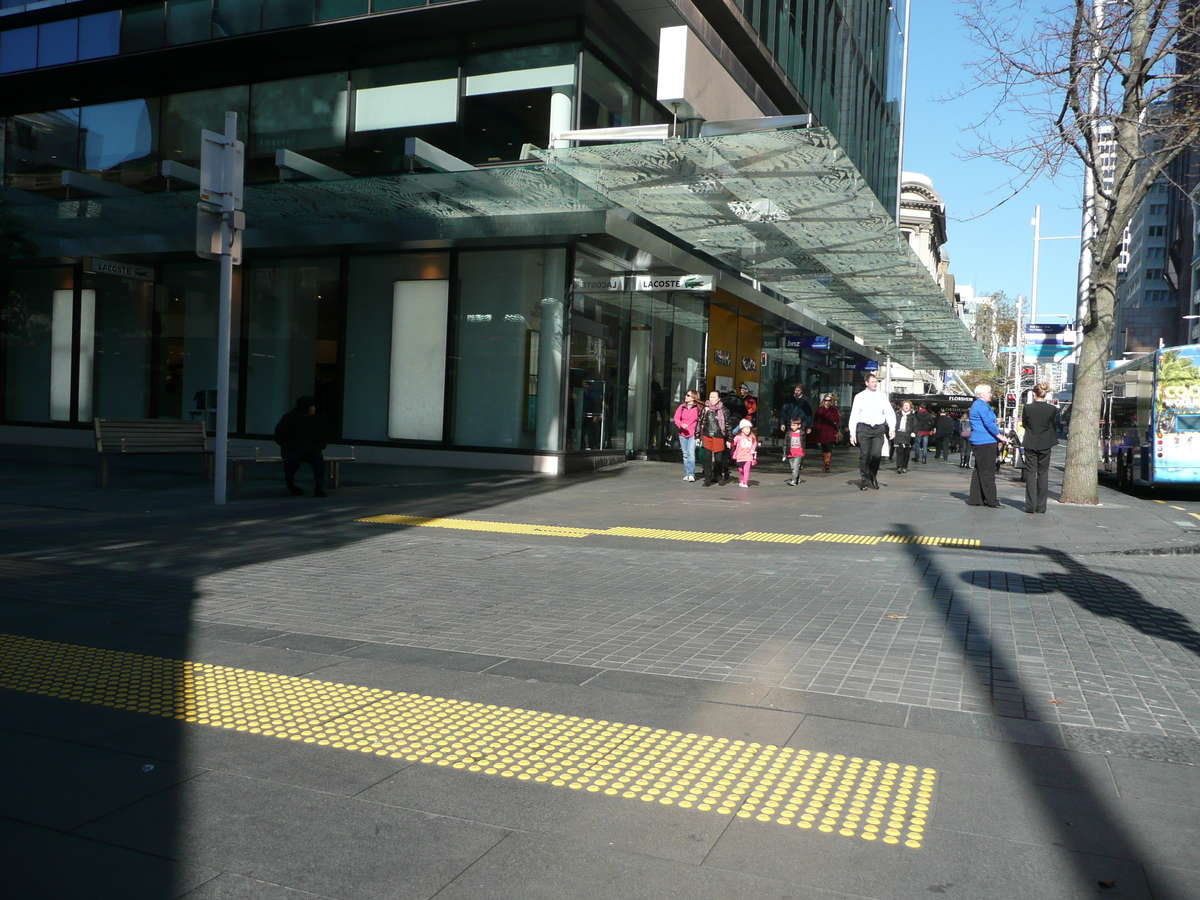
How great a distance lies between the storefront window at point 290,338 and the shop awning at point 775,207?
782 centimetres

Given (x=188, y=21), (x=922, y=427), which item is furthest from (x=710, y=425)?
(x=188, y=21)

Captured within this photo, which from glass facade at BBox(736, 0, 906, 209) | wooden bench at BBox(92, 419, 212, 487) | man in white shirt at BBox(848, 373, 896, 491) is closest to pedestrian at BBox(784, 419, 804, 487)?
man in white shirt at BBox(848, 373, 896, 491)

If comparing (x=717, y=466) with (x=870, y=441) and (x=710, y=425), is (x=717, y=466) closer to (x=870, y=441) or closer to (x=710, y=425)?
(x=710, y=425)

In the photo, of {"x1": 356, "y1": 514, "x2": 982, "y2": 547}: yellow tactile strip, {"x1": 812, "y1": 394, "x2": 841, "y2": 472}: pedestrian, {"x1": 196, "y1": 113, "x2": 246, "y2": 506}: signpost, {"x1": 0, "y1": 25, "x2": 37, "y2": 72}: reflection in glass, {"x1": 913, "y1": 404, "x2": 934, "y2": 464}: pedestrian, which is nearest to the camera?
{"x1": 356, "y1": 514, "x2": 982, "y2": 547}: yellow tactile strip

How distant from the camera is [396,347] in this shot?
20688 millimetres

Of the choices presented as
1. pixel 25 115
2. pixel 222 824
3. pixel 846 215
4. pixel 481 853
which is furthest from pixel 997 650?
pixel 25 115

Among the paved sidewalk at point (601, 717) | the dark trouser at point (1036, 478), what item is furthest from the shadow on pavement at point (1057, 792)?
the dark trouser at point (1036, 478)

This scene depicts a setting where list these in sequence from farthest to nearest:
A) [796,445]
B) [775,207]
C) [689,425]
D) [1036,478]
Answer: [689,425], [796,445], [775,207], [1036,478]

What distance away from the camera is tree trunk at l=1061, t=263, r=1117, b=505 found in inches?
567

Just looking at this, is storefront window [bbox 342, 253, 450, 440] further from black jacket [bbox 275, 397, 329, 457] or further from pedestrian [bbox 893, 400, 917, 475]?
pedestrian [bbox 893, 400, 917, 475]

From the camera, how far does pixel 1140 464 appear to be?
21.4 m

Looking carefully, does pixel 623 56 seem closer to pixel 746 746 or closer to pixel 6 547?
pixel 6 547

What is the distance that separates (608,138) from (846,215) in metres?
3.76

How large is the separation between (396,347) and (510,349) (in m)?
2.75
